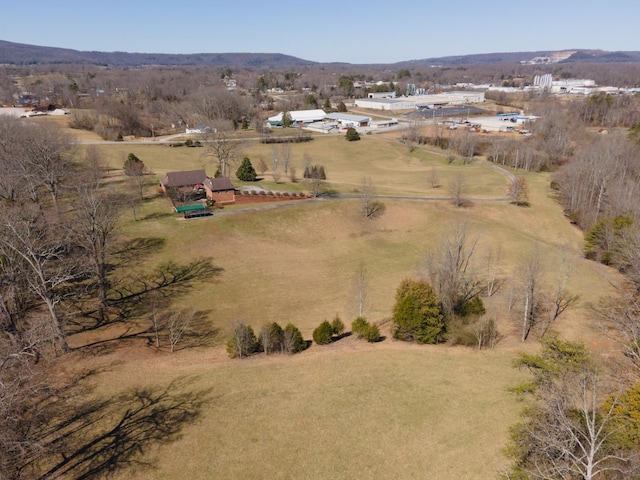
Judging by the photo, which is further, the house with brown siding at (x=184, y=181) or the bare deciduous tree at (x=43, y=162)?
the house with brown siding at (x=184, y=181)

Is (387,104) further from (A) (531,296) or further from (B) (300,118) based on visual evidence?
(A) (531,296)

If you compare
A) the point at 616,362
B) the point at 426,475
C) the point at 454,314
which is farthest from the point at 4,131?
the point at 616,362

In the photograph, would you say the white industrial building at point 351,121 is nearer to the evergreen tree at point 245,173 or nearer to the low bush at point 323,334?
the evergreen tree at point 245,173

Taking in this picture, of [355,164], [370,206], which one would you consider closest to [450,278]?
[370,206]

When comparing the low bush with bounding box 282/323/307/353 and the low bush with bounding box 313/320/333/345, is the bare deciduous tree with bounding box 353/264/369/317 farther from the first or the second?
the low bush with bounding box 282/323/307/353

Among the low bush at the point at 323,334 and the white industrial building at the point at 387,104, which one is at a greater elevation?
the white industrial building at the point at 387,104

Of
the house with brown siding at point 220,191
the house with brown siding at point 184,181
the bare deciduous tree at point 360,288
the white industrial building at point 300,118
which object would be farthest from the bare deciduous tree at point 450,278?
the white industrial building at point 300,118
